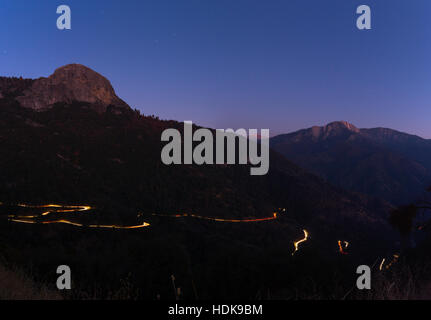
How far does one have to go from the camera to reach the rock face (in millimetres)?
112706

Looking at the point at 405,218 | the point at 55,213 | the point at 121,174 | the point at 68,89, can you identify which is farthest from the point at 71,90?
the point at 405,218

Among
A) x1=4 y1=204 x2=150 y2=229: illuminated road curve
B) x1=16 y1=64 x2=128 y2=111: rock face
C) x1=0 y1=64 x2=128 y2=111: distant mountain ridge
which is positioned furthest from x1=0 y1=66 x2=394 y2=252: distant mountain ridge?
x1=4 y1=204 x2=150 y2=229: illuminated road curve

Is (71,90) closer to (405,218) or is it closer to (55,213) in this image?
(55,213)

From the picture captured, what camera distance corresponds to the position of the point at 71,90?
125 m

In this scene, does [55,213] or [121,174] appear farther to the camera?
[121,174]

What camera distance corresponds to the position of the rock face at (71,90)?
113 meters

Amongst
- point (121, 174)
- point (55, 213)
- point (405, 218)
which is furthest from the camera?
point (121, 174)

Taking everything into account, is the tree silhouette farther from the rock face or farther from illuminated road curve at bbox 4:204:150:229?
the rock face

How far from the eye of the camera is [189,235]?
5416cm

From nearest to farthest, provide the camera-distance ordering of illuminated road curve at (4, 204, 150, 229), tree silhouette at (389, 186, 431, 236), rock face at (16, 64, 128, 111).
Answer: tree silhouette at (389, 186, 431, 236), illuminated road curve at (4, 204, 150, 229), rock face at (16, 64, 128, 111)

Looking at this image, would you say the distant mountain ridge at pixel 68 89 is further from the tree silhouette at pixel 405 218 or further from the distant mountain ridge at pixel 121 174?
the tree silhouette at pixel 405 218
